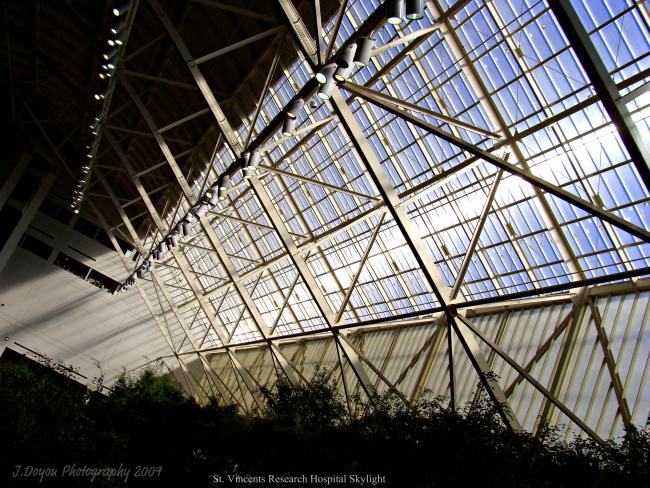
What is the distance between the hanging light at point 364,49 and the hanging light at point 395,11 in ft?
4.55

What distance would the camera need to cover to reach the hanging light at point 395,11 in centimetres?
1154

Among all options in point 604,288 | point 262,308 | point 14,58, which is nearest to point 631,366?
point 604,288

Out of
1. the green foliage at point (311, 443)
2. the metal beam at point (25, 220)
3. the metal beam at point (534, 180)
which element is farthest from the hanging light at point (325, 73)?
the metal beam at point (25, 220)

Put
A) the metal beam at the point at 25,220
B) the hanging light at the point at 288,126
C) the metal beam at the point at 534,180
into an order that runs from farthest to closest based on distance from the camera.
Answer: the metal beam at the point at 25,220
the hanging light at the point at 288,126
the metal beam at the point at 534,180

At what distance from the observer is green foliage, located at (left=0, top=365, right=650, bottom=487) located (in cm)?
1045

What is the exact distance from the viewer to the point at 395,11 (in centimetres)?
1160

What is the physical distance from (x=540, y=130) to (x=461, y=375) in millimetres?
9880

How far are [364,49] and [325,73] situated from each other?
50.2 inches

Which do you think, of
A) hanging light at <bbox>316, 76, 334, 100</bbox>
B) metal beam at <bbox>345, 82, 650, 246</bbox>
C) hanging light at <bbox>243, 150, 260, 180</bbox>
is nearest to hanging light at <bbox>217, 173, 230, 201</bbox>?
hanging light at <bbox>243, 150, 260, 180</bbox>

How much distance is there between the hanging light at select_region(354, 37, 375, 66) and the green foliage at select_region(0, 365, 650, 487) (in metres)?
8.19

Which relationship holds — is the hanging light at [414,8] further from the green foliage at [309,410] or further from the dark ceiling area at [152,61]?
the green foliage at [309,410]

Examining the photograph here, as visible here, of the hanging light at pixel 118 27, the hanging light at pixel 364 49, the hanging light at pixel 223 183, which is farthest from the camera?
the hanging light at pixel 223 183

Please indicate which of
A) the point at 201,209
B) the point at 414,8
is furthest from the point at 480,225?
the point at 201,209

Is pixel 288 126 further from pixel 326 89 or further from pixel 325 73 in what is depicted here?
pixel 325 73
